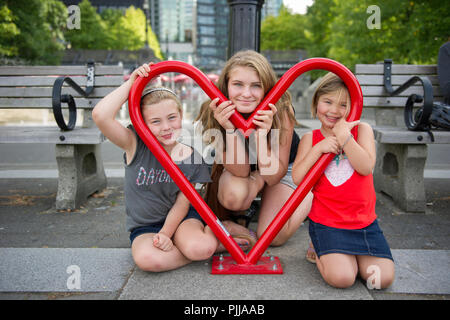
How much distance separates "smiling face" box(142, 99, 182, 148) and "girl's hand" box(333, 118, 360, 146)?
103cm

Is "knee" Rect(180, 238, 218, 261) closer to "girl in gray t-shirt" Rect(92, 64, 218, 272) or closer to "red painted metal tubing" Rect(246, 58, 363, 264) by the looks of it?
"girl in gray t-shirt" Rect(92, 64, 218, 272)

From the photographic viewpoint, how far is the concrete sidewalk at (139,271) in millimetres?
2170

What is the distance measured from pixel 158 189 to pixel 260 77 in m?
1.01

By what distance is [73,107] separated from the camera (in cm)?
398

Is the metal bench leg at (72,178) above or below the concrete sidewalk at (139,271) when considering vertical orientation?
above

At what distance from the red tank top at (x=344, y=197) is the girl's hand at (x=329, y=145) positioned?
0.17 metres

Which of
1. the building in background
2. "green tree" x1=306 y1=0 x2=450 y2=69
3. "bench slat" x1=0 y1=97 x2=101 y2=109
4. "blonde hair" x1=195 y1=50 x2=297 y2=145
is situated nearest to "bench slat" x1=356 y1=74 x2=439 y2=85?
"blonde hair" x1=195 y1=50 x2=297 y2=145

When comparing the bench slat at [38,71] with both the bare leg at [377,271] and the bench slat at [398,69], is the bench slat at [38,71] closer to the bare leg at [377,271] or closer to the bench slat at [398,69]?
the bench slat at [398,69]

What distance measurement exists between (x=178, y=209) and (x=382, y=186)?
270 centimetres

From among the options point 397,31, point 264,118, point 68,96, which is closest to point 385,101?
point 264,118

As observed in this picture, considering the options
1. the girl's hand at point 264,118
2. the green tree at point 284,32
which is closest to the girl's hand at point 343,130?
the girl's hand at point 264,118

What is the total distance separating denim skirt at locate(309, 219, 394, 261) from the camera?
2283 mm

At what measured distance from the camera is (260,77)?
2506 millimetres
